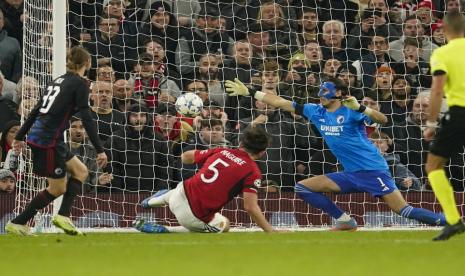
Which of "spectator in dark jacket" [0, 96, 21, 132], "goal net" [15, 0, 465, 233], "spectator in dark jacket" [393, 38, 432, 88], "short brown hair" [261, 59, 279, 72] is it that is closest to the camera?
"goal net" [15, 0, 465, 233]

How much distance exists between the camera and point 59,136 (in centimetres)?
1248

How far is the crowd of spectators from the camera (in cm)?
1617

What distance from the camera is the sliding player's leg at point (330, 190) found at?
14.0 m

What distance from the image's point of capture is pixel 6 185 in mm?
15539

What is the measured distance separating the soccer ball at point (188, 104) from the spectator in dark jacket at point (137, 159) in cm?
75

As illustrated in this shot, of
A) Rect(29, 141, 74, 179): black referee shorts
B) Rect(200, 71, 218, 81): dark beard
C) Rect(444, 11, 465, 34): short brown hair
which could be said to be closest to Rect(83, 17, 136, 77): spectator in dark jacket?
Rect(200, 71, 218, 81): dark beard

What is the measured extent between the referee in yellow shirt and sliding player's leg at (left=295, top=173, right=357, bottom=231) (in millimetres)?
3569

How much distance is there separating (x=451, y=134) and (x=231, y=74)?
726 cm

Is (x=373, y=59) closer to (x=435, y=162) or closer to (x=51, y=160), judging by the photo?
(x=51, y=160)

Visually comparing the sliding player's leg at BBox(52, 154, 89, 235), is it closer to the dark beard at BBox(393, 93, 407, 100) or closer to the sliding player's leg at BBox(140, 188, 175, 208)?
the sliding player's leg at BBox(140, 188, 175, 208)

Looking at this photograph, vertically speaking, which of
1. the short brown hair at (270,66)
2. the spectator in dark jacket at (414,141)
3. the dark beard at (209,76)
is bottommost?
the spectator in dark jacket at (414,141)

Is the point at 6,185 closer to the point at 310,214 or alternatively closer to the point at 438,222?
the point at 310,214

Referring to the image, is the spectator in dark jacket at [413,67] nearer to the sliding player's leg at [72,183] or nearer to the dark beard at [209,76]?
the dark beard at [209,76]

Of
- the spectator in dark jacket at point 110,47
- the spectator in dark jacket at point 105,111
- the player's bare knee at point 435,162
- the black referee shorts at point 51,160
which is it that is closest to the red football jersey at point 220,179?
the black referee shorts at point 51,160
